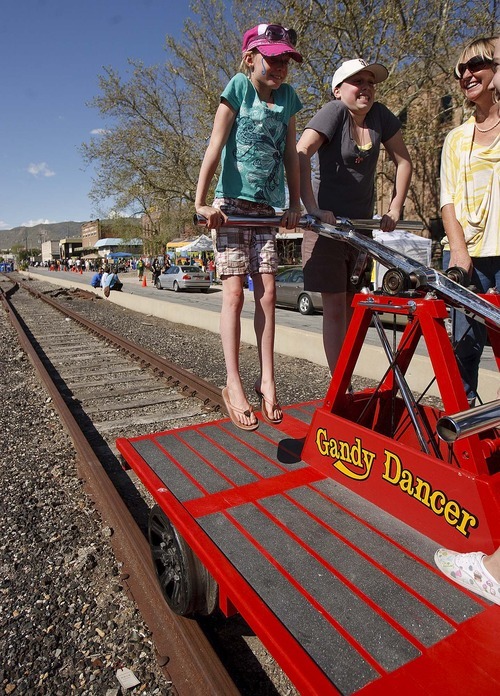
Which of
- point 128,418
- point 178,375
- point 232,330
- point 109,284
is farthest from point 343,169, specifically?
point 109,284

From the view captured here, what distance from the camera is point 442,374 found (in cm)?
183

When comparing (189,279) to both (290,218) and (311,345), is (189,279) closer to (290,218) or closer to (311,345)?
(311,345)

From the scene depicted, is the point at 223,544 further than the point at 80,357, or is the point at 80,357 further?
the point at 80,357

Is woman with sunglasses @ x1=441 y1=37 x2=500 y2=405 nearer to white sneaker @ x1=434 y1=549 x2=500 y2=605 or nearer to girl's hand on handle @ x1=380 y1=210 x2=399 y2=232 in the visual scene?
girl's hand on handle @ x1=380 y1=210 x2=399 y2=232

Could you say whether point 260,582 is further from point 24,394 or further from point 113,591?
point 24,394

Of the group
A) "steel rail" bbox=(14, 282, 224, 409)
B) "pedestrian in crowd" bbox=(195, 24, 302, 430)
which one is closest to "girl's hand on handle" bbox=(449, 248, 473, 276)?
"pedestrian in crowd" bbox=(195, 24, 302, 430)

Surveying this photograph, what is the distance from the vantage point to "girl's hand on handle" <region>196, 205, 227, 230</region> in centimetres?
240

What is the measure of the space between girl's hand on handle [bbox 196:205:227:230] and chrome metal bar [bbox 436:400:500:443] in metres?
1.55

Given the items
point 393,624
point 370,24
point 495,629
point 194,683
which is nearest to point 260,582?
point 393,624

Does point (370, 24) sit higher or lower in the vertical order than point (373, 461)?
higher

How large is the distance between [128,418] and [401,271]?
344cm

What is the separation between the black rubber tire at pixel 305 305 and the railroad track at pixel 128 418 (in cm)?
668

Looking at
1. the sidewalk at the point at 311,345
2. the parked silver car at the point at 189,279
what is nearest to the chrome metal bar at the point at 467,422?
the sidewalk at the point at 311,345

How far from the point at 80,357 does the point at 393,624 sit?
7.13 m
